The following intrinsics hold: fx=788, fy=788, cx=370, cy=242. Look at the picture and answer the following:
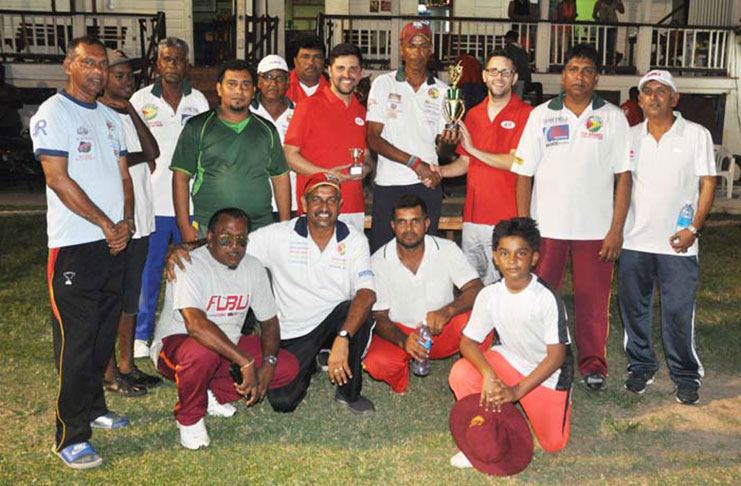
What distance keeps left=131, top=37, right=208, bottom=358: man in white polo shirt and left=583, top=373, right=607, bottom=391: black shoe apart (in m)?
3.28

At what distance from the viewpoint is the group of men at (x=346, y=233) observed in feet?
14.2

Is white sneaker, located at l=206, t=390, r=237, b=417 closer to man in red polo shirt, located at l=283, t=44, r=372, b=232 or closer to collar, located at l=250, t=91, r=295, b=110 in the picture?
man in red polo shirt, located at l=283, t=44, r=372, b=232

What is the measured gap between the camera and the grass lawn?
429 cm

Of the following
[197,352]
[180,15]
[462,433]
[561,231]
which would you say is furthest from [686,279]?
[180,15]

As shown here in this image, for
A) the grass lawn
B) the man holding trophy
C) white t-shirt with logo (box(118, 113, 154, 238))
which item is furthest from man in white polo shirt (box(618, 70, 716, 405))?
white t-shirt with logo (box(118, 113, 154, 238))

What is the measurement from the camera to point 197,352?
4465mm

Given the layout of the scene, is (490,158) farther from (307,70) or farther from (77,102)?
(77,102)

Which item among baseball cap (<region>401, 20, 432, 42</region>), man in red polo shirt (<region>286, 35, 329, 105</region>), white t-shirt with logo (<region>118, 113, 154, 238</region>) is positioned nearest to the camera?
white t-shirt with logo (<region>118, 113, 154, 238</region>)

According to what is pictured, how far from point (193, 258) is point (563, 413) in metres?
2.38

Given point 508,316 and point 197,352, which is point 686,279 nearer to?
point 508,316

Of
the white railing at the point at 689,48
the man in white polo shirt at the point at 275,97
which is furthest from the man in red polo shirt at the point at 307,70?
the white railing at the point at 689,48

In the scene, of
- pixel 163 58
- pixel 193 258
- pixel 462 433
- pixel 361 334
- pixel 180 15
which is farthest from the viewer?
pixel 180 15

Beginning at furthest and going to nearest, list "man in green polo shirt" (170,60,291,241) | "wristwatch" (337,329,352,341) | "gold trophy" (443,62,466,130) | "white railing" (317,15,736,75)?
1. "white railing" (317,15,736,75)
2. "gold trophy" (443,62,466,130)
3. "man in green polo shirt" (170,60,291,241)
4. "wristwatch" (337,329,352,341)

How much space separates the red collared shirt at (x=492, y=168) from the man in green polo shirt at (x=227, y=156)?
1.49 m
